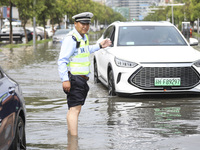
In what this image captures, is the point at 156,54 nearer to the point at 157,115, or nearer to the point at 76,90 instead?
the point at 157,115

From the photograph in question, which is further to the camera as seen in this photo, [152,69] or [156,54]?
[156,54]

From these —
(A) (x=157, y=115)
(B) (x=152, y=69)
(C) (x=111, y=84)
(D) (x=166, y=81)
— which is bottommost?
(A) (x=157, y=115)

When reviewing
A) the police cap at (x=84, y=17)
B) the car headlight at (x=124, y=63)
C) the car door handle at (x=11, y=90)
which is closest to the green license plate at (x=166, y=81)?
the car headlight at (x=124, y=63)

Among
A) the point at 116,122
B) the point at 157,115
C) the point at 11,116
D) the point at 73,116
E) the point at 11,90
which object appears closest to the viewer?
the point at 11,116

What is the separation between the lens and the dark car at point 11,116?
4469 mm

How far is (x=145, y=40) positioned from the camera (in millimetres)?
11414

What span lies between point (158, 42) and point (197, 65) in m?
1.61

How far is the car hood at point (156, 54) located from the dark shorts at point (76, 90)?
11.6 ft

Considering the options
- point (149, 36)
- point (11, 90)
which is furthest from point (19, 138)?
point (149, 36)

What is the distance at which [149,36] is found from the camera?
11.5 m

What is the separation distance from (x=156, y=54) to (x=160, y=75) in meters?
0.48

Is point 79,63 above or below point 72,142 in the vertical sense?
above

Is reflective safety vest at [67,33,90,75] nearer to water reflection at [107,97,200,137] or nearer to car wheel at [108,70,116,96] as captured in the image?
water reflection at [107,97,200,137]

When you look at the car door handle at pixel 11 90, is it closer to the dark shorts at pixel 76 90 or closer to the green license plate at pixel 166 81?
the dark shorts at pixel 76 90
